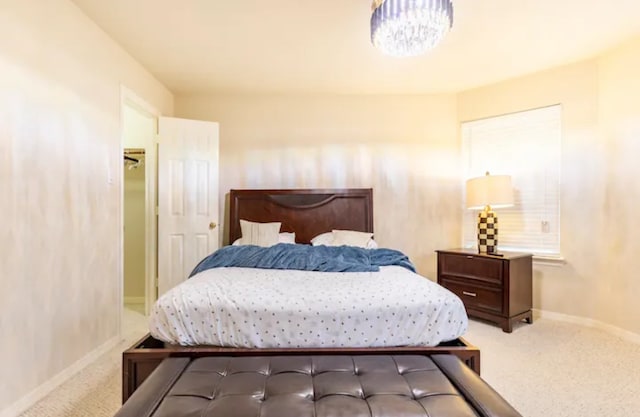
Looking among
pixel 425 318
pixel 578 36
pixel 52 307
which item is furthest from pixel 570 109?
pixel 52 307

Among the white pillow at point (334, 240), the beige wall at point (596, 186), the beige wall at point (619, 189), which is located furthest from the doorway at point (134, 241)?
the beige wall at point (619, 189)

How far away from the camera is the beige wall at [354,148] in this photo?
13.7 feet

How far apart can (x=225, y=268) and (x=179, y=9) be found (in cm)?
196

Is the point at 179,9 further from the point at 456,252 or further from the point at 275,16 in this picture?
the point at 456,252

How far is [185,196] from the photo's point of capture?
146 inches

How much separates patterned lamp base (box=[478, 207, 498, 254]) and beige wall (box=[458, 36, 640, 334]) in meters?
0.60

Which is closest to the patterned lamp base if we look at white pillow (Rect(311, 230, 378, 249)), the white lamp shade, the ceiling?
the white lamp shade

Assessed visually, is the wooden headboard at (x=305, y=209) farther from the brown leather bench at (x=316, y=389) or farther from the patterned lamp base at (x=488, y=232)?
the brown leather bench at (x=316, y=389)

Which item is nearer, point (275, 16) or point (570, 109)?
point (275, 16)

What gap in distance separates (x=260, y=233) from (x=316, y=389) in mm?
2535

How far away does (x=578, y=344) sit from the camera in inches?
108

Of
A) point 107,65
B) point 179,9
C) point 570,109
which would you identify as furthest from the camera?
point 570,109

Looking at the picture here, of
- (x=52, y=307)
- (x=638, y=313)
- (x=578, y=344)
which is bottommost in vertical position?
(x=578, y=344)

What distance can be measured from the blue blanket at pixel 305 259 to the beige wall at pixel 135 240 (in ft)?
5.55
